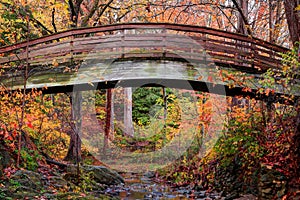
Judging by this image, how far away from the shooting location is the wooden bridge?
11.2 meters

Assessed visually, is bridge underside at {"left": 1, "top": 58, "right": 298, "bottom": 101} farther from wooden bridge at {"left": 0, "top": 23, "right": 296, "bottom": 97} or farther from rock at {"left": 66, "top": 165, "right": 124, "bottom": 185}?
rock at {"left": 66, "top": 165, "right": 124, "bottom": 185}

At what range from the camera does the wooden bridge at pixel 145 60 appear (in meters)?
11.2

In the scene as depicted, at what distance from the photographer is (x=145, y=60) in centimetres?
1153

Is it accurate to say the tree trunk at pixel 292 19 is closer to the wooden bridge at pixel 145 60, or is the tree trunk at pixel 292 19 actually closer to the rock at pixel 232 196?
the wooden bridge at pixel 145 60

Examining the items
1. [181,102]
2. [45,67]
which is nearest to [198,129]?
[181,102]

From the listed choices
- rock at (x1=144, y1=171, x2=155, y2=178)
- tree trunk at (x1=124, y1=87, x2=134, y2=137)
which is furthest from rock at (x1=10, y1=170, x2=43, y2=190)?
tree trunk at (x1=124, y1=87, x2=134, y2=137)

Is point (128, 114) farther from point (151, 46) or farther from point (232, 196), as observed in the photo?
point (232, 196)

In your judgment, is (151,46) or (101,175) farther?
(101,175)

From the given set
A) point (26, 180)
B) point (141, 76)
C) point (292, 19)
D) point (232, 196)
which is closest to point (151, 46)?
point (141, 76)

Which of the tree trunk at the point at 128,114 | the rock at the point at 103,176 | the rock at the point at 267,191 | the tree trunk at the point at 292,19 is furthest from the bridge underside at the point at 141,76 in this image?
the tree trunk at the point at 128,114

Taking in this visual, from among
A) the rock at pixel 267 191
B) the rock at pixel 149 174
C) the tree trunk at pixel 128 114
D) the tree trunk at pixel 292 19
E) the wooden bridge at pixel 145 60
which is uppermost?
the tree trunk at pixel 292 19

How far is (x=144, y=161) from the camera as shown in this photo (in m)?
21.1

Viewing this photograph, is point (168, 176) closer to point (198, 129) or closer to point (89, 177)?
point (198, 129)

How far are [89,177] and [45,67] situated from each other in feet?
13.6
